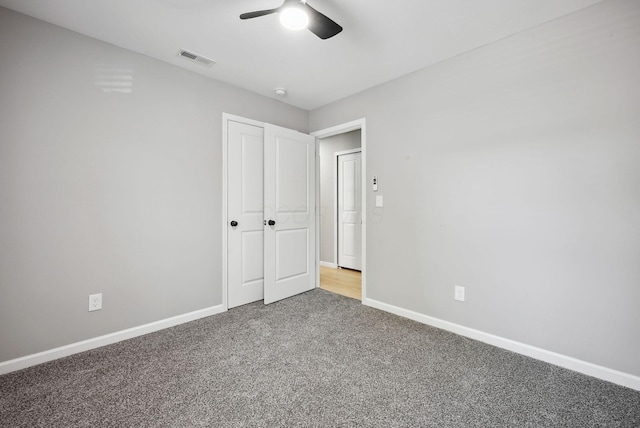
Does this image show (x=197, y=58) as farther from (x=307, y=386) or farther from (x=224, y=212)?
(x=307, y=386)

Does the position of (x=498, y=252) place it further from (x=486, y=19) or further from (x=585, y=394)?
(x=486, y=19)

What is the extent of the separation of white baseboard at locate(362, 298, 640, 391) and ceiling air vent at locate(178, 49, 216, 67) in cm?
308

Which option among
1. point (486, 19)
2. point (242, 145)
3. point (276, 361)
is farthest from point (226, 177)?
point (486, 19)

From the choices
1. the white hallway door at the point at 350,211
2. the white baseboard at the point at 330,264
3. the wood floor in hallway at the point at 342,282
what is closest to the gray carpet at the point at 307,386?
the wood floor in hallway at the point at 342,282

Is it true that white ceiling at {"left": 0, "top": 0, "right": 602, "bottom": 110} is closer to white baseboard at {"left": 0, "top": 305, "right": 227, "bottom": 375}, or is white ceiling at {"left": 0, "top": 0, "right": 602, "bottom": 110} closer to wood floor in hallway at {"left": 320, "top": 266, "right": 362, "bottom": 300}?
white baseboard at {"left": 0, "top": 305, "right": 227, "bottom": 375}

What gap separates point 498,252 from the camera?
2.16m

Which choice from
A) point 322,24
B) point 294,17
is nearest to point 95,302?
point 294,17

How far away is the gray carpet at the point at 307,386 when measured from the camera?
141cm

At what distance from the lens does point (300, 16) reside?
1.58m

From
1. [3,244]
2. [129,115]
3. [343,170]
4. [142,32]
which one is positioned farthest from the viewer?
[343,170]

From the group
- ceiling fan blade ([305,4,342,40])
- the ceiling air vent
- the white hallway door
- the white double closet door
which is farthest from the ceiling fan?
the white hallway door

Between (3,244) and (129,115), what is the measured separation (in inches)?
49.8

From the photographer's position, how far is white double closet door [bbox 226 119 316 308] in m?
2.98

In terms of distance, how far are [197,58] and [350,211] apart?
323 centimetres
